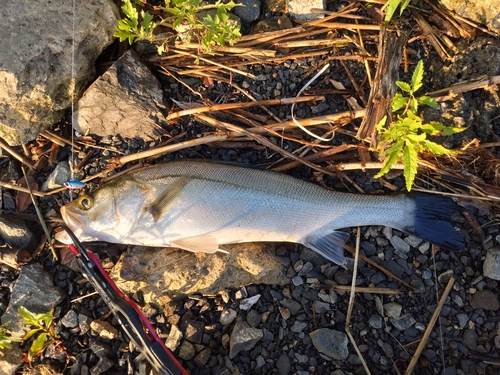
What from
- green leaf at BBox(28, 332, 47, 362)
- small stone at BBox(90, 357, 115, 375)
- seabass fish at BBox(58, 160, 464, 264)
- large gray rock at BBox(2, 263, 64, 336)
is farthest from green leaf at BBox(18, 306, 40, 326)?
seabass fish at BBox(58, 160, 464, 264)

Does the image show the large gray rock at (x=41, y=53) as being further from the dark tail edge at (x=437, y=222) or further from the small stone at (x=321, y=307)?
the dark tail edge at (x=437, y=222)

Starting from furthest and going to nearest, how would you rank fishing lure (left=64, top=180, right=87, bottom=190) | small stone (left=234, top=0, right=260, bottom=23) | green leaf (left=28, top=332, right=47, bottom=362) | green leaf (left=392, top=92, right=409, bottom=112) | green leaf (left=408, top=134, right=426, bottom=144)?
small stone (left=234, top=0, right=260, bottom=23), fishing lure (left=64, top=180, right=87, bottom=190), green leaf (left=28, top=332, right=47, bottom=362), green leaf (left=392, top=92, right=409, bottom=112), green leaf (left=408, top=134, right=426, bottom=144)

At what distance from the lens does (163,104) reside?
3994 mm

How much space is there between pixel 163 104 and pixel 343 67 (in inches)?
67.7

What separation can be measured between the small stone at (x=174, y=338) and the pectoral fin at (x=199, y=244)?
27.2 inches

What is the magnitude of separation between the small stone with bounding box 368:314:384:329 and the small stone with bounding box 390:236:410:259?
0.58 metres

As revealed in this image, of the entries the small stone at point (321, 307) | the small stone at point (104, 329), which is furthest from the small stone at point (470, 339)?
the small stone at point (104, 329)

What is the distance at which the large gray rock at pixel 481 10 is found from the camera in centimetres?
366

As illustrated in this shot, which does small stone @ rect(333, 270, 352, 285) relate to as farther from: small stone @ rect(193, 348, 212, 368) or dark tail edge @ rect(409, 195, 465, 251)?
small stone @ rect(193, 348, 212, 368)

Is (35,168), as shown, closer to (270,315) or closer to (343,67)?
(270,315)

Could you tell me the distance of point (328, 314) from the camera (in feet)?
12.1

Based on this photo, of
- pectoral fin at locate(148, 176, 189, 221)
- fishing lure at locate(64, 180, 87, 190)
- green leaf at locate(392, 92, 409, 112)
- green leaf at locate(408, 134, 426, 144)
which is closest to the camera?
green leaf at locate(408, 134, 426, 144)

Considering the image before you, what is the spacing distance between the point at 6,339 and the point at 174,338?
1389 mm

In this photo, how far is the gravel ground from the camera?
3574 millimetres
